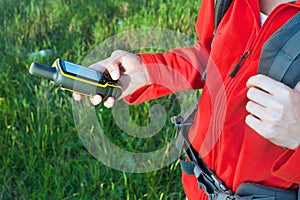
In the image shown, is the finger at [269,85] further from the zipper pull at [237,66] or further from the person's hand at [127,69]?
the person's hand at [127,69]

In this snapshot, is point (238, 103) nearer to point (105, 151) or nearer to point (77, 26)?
point (105, 151)

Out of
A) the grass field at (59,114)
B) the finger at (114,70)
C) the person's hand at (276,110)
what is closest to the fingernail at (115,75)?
the finger at (114,70)

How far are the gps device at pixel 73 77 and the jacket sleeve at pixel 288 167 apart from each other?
42cm

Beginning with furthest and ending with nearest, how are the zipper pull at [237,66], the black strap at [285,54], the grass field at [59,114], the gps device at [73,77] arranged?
1. the grass field at [59,114]
2. the gps device at [73,77]
3. the zipper pull at [237,66]
4. the black strap at [285,54]

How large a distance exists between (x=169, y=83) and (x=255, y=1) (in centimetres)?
32

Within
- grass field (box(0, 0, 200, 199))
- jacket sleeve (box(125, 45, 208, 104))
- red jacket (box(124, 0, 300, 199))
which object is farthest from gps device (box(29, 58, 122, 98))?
grass field (box(0, 0, 200, 199))

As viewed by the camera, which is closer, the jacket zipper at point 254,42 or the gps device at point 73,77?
the jacket zipper at point 254,42

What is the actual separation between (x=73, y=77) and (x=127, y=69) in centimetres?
14

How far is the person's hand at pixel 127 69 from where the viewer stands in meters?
1.27

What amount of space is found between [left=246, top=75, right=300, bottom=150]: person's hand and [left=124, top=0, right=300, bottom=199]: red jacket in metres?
0.04

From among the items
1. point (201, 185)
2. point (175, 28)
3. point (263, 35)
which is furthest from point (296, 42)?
point (175, 28)

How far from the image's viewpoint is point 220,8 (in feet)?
3.75

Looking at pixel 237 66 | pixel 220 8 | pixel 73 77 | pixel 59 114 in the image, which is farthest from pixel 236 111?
pixel 59 114

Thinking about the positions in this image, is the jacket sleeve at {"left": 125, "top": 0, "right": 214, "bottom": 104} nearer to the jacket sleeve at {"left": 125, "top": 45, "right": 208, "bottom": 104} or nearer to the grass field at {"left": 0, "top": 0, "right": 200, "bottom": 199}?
the jacket sleeve at {"left": 125, "top": 45, "right": 208, "bottom": 104}
